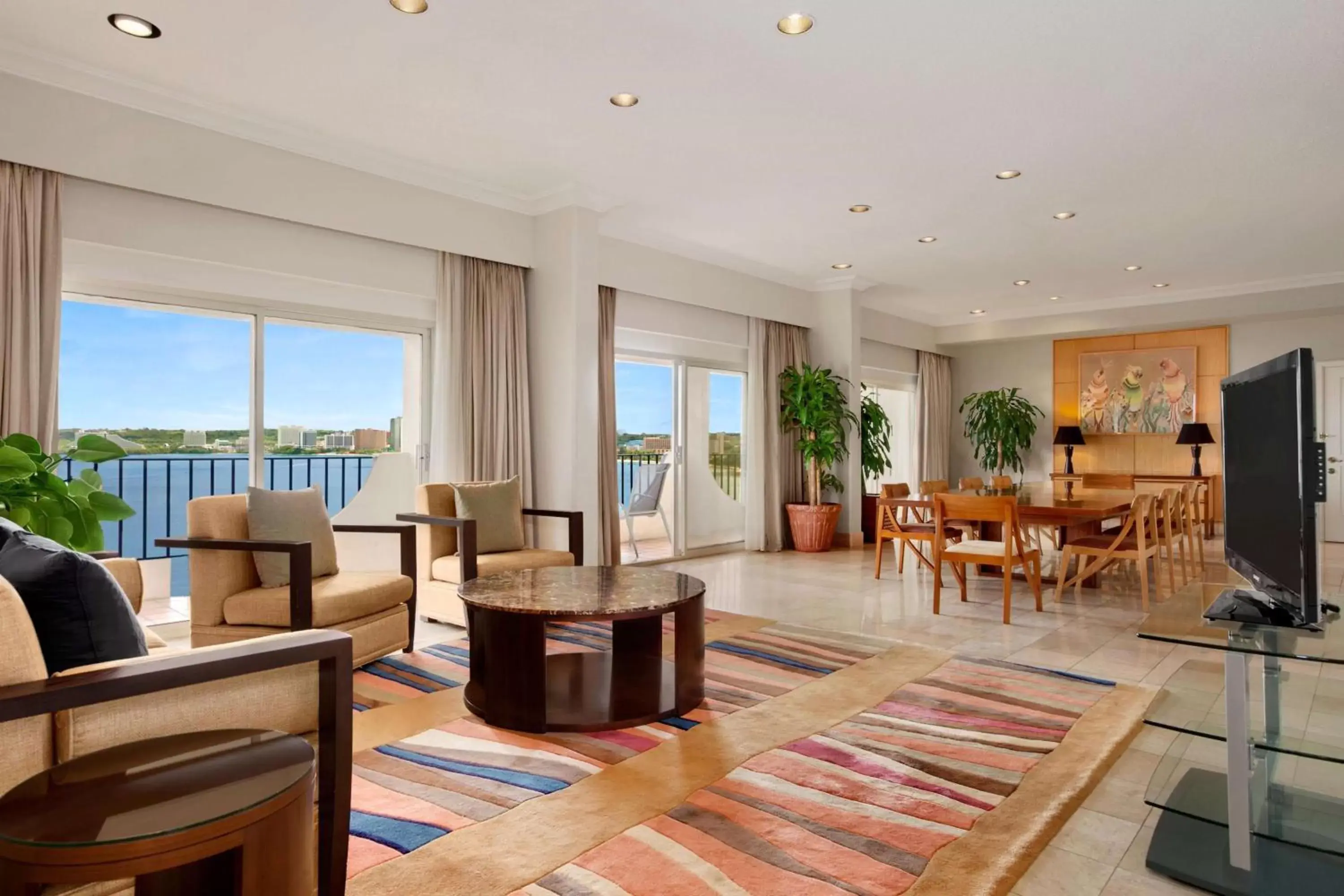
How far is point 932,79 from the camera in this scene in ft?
12.2

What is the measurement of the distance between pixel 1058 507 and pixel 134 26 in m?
5.50

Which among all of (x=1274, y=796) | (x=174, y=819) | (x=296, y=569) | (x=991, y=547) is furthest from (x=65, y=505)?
(x=991, y=547)

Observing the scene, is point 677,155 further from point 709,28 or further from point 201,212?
point 201,212

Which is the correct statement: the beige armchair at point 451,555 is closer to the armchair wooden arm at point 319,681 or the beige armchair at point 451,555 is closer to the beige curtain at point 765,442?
the armchair wooden arm at point 319,681

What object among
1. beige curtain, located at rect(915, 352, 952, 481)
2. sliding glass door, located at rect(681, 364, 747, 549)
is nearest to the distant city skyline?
sliding glass door, located at rect(681, 364, 747, 549)

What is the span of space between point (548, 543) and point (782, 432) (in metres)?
3.39

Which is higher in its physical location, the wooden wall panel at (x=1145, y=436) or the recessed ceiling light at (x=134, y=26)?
the recessed ceiling light at (x=134, y=26)

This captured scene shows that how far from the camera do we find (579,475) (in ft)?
18.0

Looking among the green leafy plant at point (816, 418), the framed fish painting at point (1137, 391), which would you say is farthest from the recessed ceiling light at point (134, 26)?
the framed fish painting at point (1137, 391)

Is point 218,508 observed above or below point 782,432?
below

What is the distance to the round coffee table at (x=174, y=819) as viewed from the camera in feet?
3.96

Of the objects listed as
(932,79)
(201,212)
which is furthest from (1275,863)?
(201,212)

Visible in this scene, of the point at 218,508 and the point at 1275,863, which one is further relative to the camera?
the point at 218,508

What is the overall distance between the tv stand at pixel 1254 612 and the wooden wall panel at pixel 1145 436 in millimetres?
7867
